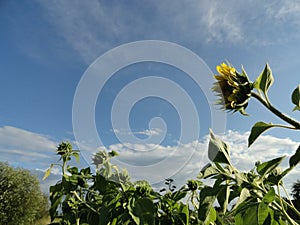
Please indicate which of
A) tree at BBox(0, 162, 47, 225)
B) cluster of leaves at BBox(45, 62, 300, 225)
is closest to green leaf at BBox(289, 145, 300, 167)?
cluster of leaves at BBox(45, 62, 300, 225)

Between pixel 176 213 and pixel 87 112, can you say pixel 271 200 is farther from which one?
pixel 87 112

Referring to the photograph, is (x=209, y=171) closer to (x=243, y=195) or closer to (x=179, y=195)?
(x=243, y=195)

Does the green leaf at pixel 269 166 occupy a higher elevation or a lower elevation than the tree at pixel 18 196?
lower

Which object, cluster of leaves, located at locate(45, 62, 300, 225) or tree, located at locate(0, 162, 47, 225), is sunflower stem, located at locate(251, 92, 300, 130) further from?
tree, located at locate(0, 162, 47, 225)

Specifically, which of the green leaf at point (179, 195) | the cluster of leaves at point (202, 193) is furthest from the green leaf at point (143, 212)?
the green leaf at point (179, 195)

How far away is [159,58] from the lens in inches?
56.1

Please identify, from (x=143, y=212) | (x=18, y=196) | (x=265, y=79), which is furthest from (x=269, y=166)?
(x=18, y=196)

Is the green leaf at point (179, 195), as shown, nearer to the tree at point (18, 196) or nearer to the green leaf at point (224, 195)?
the green leaf at point (224, 195)

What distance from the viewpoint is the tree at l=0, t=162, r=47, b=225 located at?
1934cm

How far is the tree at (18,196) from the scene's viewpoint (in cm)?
1934

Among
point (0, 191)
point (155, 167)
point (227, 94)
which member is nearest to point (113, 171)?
point (155, 167)

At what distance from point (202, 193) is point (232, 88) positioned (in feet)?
0.85

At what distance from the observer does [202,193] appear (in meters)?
0.73

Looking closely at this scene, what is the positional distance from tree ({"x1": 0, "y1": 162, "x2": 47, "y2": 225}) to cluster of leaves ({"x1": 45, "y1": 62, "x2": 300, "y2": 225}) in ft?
63.8
